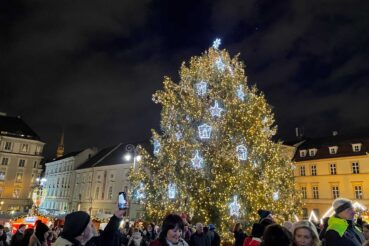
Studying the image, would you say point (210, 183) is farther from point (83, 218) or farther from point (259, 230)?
point (83, 218)

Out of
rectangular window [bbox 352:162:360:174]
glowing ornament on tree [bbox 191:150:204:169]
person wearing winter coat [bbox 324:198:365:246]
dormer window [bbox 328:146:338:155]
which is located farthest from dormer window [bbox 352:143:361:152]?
person wearing winter coat [bbox 324:198:365:246]

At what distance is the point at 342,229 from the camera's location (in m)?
4.55

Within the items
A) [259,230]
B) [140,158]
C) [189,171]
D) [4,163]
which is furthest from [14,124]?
[259,230]

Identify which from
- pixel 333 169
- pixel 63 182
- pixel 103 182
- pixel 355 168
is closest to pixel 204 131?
pixel 355 168

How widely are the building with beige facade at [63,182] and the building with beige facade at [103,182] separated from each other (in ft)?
7.70

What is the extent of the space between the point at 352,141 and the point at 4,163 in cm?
6668

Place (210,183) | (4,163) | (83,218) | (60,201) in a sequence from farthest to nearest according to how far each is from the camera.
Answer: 1. (60,201)
2. (4,163)
3. (210,183)
4. (83,218)

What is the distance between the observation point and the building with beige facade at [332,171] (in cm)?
4138

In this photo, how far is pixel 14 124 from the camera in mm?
71500

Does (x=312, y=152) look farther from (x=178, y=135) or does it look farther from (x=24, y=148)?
(x=24, y=148)

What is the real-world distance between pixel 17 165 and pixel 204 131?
61.0 m

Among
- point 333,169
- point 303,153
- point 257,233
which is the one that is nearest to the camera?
point 257,233

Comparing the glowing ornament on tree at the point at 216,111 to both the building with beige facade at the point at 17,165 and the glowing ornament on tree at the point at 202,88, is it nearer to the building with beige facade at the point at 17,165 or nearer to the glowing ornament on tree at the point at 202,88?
the glowing ornament on tree at the point at 202,88

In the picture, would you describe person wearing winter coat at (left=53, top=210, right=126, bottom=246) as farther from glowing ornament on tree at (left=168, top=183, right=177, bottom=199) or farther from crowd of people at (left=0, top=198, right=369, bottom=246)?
glowing ornament on tree at (left=168, top=183, right=177, bottom=199)
